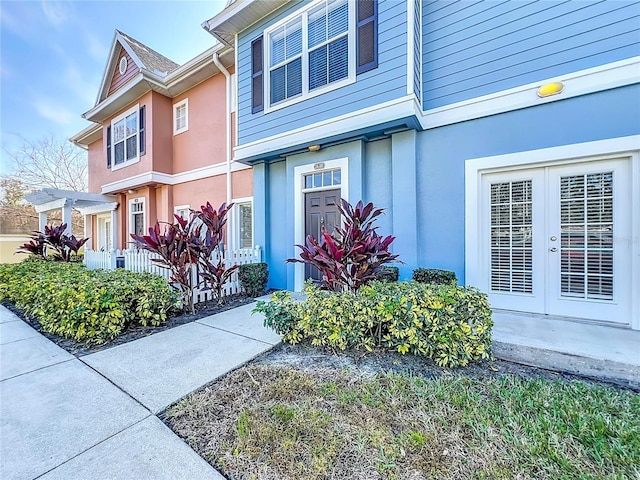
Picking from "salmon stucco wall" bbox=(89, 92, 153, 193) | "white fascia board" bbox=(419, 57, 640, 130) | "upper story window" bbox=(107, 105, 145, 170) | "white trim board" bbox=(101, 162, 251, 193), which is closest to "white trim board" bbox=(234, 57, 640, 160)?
"white fascia board" bbox=(419, 57, 640, 130)

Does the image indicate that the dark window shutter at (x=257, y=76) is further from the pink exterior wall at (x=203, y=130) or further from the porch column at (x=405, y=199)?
the porch column at (x=405, y=199)

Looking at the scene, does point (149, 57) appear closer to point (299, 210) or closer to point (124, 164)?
point (124, 164)

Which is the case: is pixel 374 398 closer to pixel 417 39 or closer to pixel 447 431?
pixel 447 431

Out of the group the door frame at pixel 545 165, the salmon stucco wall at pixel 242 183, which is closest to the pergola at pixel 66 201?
the salmon stucco wall at pixel 242 183

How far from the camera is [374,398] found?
2338 millimetres

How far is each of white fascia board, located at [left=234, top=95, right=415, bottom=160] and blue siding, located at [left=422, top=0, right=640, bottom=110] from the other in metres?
0.93

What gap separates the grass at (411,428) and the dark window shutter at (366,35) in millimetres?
5066

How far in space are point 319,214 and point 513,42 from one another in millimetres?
4461

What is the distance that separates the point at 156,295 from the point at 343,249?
323 centimetres

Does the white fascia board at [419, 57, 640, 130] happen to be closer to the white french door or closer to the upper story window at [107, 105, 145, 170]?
the white french door

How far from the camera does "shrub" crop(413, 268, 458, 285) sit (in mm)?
4590

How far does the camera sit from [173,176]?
9.66m

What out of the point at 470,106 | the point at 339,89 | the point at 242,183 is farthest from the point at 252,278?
the point at 470,106

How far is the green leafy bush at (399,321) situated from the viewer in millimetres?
2924
